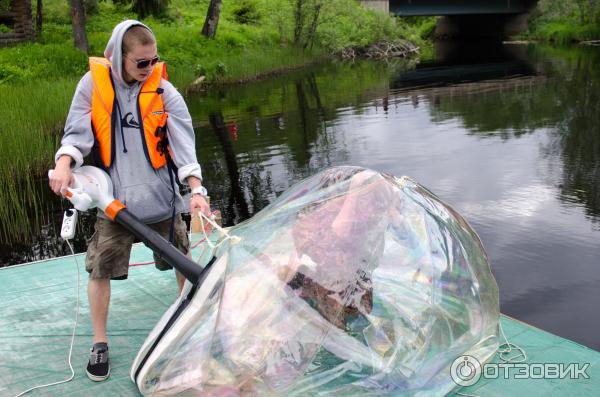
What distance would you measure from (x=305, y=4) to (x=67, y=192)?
31068 millimetres

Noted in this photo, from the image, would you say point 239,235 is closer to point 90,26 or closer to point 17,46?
point 17,46

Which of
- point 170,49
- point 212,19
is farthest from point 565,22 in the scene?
point 170,49

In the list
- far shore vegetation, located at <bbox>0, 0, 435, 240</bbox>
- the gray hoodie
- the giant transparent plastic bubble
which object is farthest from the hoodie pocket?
far shore vegetation, located at <bbox>0, 0, 435, 240</bbox>

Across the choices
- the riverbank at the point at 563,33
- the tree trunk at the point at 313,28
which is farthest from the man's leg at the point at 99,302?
the riverbank at the point at 563,33

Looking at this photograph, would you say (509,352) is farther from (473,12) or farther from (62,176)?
(473,12)

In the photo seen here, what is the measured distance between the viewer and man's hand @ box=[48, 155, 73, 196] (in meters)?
3.22

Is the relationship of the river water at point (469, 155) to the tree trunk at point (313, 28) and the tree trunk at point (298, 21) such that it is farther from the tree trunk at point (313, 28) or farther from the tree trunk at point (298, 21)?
the tree trunk at point (313, 28)

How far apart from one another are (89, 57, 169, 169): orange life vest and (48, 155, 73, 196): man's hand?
0.73 ft

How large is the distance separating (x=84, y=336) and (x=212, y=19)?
85.9ft

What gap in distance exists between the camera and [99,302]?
3.52m

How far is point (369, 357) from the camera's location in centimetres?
295

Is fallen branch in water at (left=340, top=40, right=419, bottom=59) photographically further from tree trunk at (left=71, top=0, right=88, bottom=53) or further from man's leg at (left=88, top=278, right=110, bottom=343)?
man's leg at (left=88, top=278, right=110, bottom=343)

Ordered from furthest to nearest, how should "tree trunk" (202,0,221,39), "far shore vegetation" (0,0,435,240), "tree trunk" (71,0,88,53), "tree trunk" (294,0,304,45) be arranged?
"tree trunk" (294,0,304,45)
"tree trunk" (202,0,221,39)
"tree trunk" (71,0,88,53)
"far shore vegetation" (0,0,435,240)

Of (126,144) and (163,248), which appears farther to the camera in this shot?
(126,144)
